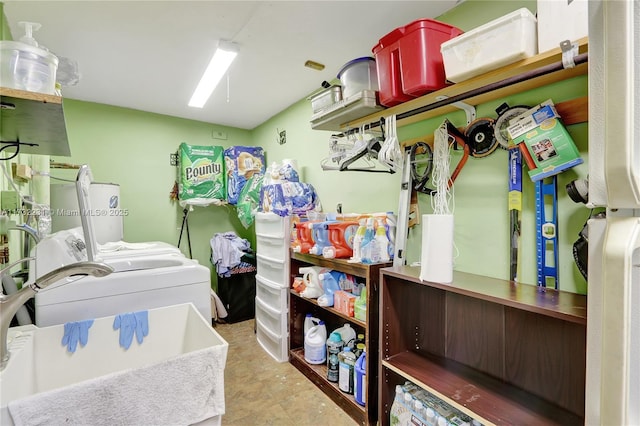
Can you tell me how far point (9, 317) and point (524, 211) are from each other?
2118mm

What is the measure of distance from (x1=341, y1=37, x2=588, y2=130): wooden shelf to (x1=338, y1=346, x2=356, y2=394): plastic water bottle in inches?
63.0

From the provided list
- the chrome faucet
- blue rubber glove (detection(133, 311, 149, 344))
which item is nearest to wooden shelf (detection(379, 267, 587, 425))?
blue rubber glove (detection(133, 311, 149, 344))

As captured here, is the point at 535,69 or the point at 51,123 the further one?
the point at 535,69

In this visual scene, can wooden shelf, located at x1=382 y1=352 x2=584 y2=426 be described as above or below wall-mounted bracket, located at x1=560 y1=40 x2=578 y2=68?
below

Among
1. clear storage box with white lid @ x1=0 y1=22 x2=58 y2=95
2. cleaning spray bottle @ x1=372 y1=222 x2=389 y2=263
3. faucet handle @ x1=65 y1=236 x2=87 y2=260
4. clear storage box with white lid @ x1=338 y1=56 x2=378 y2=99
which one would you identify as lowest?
cleaning spray bottle @ x1=372 y1=222 x2=389 y2=263

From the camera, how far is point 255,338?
3.19 meters

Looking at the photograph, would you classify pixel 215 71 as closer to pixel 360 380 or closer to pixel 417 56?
pixel 417 56

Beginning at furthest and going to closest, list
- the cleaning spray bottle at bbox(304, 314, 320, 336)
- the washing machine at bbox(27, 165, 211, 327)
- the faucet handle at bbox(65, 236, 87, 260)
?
the cleaning spray bottle at bbox(304, 314, 320, 336) < the faucet handle at bbox(65, 236, 87, 260) < the washing machine at bbox(27, 165, 211, 327)

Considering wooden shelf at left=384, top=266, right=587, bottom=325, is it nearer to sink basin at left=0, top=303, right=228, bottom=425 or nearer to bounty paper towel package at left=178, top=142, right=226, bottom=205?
sink basin at left=0, top=303, right=228, bottom=425

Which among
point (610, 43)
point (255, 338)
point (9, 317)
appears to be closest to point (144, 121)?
point (255, 338)

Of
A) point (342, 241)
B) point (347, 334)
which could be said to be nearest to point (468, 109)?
point (342, 241)

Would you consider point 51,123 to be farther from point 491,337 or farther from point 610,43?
point 491,337

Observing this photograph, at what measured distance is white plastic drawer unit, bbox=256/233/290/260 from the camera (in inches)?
104

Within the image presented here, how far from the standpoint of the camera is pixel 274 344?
2.76 metres
